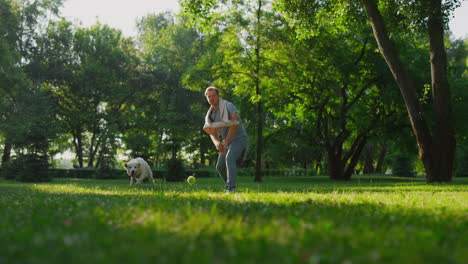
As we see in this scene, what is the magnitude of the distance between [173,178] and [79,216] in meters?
24.9

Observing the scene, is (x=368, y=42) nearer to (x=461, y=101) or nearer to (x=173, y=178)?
(x=461, y=101)

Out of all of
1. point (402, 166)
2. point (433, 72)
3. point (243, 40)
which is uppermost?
point (243, 40)

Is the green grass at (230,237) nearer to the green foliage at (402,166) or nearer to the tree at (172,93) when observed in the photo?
the tree at (172,93)

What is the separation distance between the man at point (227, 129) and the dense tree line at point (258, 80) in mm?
10718

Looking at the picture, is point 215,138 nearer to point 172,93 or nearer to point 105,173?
point 105,173

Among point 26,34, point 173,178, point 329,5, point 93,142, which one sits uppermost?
point 26,34

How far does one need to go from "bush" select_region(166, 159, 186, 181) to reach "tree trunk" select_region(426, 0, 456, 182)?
16295 mm

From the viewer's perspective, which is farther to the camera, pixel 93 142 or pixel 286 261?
pixel 93 142

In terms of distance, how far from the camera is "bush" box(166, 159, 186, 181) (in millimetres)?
29328

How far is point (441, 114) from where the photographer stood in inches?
741

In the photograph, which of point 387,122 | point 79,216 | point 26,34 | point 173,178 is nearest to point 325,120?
point 387,122

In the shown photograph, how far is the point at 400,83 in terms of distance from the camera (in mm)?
17906

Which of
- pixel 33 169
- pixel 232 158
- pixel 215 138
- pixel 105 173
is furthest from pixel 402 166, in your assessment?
pixel 232 158

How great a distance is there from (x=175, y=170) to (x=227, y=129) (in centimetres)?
2035
